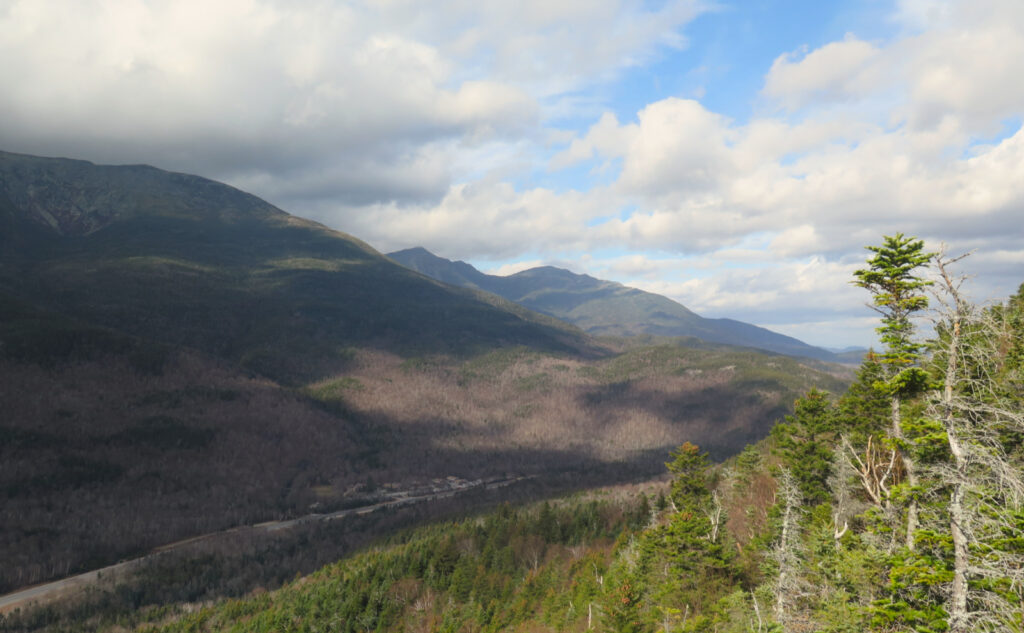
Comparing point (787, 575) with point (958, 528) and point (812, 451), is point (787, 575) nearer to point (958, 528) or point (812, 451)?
point (958, 528)

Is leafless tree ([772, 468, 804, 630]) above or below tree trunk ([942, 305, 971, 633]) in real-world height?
below

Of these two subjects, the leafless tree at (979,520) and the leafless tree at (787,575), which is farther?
the leafless tree at (787,575)

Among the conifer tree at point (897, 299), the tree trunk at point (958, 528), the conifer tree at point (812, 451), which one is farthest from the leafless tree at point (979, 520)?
the conifer tree at point (812, 451)

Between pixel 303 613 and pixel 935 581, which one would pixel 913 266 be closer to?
pixel 935 581

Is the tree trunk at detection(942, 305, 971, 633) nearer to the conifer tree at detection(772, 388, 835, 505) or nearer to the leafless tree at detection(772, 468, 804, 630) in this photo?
the leafless tree at detection(772, 468, 804, 630)

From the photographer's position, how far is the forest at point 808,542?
15.9 metres

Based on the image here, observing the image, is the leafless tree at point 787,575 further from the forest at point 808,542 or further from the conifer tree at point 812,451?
the conifer tree at point 812,451

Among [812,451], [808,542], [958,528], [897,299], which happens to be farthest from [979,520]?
[812,451]

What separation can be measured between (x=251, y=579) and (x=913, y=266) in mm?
171142

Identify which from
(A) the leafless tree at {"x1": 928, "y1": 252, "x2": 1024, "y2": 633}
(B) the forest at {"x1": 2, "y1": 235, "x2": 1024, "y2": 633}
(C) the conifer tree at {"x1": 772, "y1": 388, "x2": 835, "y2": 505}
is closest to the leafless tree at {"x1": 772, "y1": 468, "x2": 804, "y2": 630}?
(B) the forest at {"x1": 2, "y1": 235, "x2": 1024, "y2": 633}

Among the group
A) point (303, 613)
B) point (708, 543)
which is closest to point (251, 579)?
point (303, 613)

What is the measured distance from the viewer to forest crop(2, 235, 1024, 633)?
15867mm

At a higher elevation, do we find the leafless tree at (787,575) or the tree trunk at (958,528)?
the tree trunk at (958,528)

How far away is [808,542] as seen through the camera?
40000mm
